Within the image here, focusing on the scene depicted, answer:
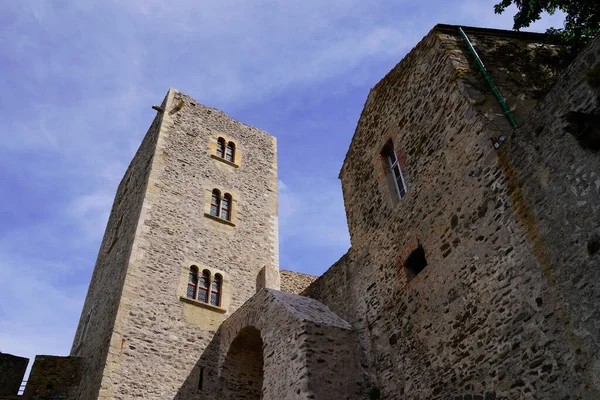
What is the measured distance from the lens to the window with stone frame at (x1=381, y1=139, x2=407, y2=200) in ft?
30.6

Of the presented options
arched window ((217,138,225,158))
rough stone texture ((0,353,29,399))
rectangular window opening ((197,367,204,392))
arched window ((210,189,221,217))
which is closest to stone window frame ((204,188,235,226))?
arched window ((210,189,221,217))

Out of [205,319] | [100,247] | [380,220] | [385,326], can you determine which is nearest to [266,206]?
[205,319]

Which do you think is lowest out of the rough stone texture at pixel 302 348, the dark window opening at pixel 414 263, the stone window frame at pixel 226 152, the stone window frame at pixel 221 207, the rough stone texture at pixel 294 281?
the rough stone texture at pixel 302 348

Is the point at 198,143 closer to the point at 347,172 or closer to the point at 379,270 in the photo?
the point at 347,172

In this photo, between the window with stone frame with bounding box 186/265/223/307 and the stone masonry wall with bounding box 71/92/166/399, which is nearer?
the stone masonry wall with bounding box 71/92/166/399

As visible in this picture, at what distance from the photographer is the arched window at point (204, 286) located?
523 inches

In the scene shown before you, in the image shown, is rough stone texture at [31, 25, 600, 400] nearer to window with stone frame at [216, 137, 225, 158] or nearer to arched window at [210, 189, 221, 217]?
arched window at [210, 189, 221, 217]

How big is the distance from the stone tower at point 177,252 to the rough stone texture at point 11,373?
144 centimetres

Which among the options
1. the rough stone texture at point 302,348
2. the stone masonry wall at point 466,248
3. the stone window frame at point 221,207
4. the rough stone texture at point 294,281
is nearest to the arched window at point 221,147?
the stone window frame at point 221,207

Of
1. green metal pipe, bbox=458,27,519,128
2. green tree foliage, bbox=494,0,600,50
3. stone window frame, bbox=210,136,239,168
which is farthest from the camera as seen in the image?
stone window frame, bbox=210,136,239,168

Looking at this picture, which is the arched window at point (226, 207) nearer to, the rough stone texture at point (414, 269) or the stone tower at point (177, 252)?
the stone tower at point (177, 252)

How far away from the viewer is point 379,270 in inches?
363

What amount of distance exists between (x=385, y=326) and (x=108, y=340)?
21.1ft

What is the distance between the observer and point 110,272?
14.4 m
